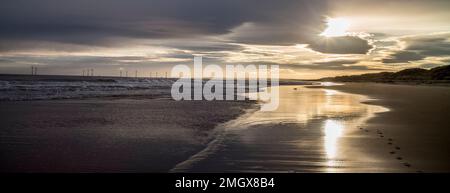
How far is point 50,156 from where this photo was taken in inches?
334

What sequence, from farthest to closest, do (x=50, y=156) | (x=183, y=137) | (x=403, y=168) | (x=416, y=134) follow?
(x=416, y=134) → (x=183, y=137) → (x=50, y=156) → (x=403, y=168)

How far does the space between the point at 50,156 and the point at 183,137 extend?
12.6ft

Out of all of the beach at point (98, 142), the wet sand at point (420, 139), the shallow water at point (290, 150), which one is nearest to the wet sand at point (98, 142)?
the beach at point (98, 142)

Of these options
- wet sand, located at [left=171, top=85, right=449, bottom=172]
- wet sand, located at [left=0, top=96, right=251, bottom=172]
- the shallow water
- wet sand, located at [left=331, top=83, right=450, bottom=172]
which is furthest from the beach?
wet sand, located at [left=331, top=83, right=450, bottom=172]

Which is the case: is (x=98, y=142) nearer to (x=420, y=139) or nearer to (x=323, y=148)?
(x=323, y=148)

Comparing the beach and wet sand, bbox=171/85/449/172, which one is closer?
the beach

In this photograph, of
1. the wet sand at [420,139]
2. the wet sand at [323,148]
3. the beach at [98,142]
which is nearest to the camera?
the beach at [98,142]

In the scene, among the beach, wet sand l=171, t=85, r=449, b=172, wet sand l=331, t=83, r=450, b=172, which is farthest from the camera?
wet sand l=331, t=83, r=450, b=172

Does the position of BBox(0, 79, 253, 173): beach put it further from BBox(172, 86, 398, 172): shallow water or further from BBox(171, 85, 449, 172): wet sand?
BBox(171, 85, 449, 172): wet sand

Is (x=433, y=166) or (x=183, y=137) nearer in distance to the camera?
(x=433, y=166)

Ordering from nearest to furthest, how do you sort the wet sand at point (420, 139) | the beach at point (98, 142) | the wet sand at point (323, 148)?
the beach at point (98, 142) < the wet sand at point (323, 148) < the wet sand at point (420, 139)

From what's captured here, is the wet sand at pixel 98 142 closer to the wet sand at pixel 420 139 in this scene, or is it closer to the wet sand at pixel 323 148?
the wet sand at pixel 323 148
